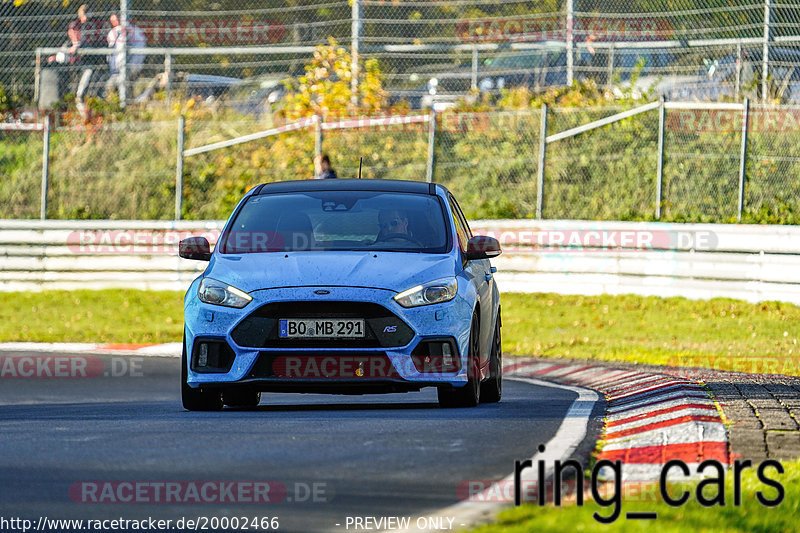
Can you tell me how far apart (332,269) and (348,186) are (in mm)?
1379

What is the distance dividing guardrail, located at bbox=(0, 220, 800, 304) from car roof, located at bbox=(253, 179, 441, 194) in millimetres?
8374

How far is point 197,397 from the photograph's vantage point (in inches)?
388

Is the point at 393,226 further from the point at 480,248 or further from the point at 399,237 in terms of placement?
the point at 480,248

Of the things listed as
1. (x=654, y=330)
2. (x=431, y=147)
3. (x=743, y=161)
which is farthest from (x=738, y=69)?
(x=654, y=330)

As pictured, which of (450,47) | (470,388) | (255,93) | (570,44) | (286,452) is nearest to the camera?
(286,452)

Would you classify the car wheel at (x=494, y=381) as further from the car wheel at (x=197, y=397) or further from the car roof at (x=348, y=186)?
the car wheel at (x=197, y=397)

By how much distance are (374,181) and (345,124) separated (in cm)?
1363

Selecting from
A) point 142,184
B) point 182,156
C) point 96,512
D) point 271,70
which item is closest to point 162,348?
point 182,156

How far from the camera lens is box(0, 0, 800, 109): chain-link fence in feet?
74.7

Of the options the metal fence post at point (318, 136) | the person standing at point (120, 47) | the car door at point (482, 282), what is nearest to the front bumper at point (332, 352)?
the car door at point (482, 282)

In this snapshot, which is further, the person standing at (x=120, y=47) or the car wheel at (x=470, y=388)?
the person standing at (x=120, y=47)

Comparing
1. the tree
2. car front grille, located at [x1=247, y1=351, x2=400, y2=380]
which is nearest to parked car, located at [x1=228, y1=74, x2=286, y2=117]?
the tree

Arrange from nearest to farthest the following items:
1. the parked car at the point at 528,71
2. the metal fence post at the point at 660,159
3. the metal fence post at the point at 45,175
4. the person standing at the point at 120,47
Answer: the metal fence post at the point at 660,159 → the metal fence post at the point at 45,175 → the parked car at the point at 528,71 → the person standing at the point at 120,47

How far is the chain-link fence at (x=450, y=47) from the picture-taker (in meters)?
22.8
